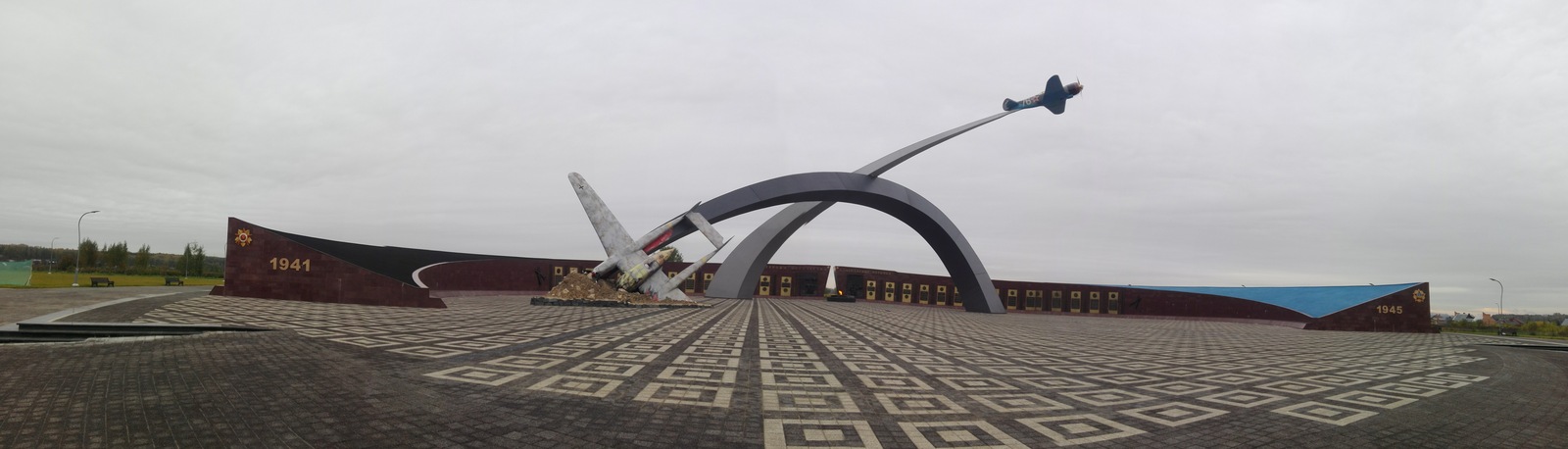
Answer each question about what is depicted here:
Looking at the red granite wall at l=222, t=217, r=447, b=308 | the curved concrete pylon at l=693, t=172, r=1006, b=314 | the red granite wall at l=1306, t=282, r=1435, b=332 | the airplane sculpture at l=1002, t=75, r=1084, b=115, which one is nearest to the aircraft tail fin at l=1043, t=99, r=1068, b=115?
the airplane sculpture at l=1002, t=75, r=1084, b=115

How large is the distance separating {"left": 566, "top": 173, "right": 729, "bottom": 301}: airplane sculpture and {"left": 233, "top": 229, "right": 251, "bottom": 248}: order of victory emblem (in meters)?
10.3

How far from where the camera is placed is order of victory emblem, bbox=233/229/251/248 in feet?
60.1

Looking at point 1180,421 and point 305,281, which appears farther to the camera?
point 305,281

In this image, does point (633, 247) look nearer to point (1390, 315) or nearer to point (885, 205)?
point (885, 205)

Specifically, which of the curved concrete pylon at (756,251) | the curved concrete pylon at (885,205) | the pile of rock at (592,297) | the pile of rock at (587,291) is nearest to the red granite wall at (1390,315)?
the curved concrete pylon at (885,205)

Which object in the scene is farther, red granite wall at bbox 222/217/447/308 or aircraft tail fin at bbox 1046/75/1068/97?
aircraft tail fin at bbox 1046/75/1068/97

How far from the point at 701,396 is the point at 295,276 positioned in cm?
1897

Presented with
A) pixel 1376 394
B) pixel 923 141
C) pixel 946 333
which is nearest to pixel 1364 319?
pixel 923 141

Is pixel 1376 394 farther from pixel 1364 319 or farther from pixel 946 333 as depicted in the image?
pixel 1364 319

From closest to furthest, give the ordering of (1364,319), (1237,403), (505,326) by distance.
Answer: (1237,403) < (505,326) < (1364,319)

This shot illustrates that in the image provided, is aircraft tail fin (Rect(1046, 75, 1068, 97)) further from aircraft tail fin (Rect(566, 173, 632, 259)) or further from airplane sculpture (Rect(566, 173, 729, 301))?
aircraft tail fin (Rect(566, 173, 632, 259))

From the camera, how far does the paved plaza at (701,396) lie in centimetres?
456

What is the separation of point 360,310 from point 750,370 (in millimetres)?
13131

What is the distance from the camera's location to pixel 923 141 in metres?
28.2
